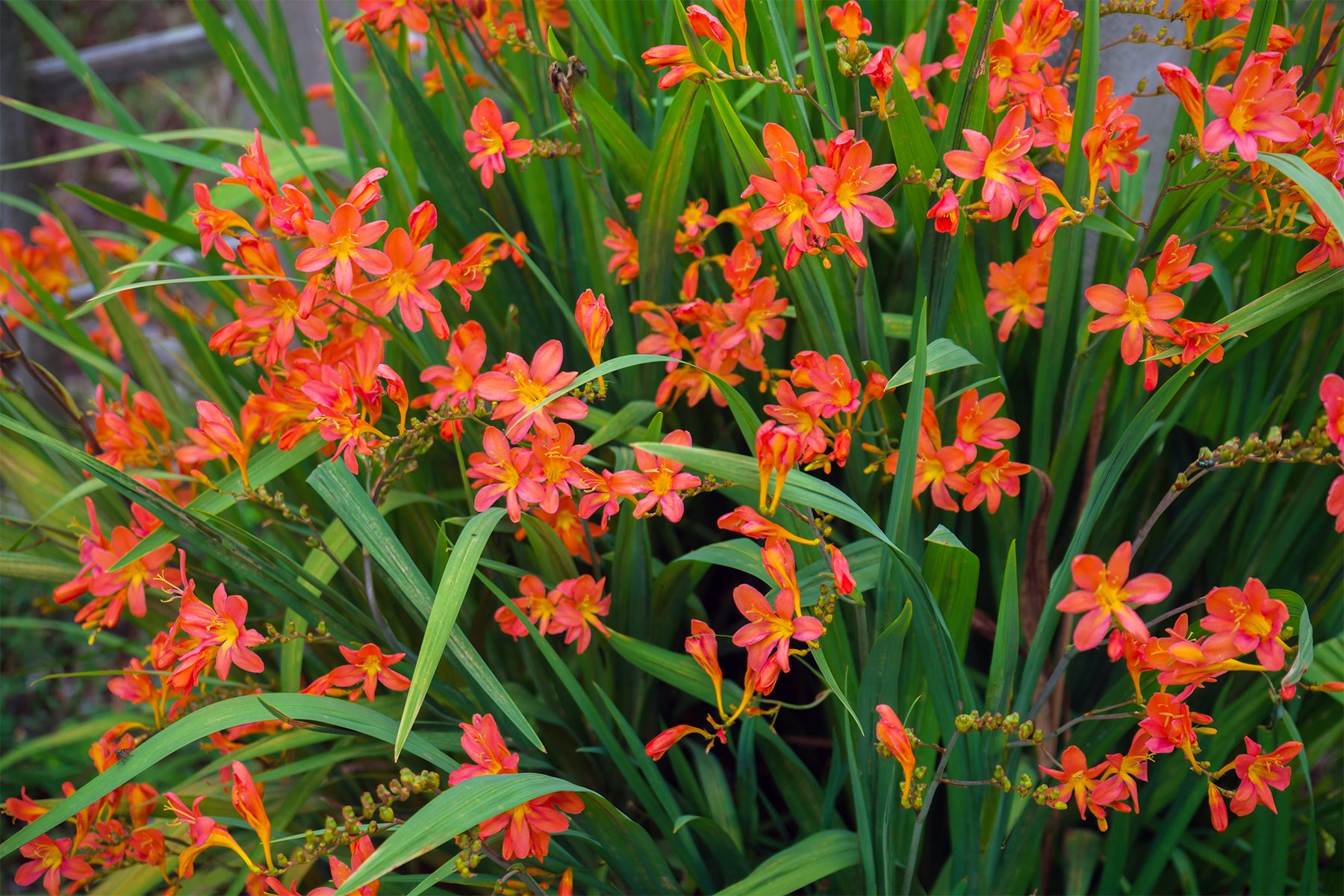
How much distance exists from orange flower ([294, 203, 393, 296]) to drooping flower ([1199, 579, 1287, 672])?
62cm

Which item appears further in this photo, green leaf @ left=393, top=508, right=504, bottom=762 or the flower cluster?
the flower cluster

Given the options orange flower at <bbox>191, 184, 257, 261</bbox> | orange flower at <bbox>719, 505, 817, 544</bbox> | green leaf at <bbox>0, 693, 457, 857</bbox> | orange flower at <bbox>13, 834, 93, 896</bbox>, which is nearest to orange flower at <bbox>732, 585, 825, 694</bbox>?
→ orange flower at <bbox>719, 505, 817, 544</bbox>

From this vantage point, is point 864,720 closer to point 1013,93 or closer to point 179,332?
point 1013,93

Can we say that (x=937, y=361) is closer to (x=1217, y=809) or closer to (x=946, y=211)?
(x=946, y=211)

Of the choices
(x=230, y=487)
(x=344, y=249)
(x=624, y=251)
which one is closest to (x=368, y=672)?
(x=230, y=487)

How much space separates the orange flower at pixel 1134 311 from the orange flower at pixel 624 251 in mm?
408

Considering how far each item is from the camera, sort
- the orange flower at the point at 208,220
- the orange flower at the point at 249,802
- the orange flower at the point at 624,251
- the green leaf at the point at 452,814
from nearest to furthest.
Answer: the green leaf at the point at 452,814, the orange flower at the point at 249,802, the orange flower at the point at 208,220, the orange flower at the point at 624,251

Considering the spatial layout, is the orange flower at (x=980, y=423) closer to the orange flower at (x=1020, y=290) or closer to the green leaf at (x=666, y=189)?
the orange flower at (x=1020, y=290)

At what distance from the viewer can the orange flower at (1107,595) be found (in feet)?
1.94

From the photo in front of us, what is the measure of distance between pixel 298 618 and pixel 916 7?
0.84 meters

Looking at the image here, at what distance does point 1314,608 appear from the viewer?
0.96m

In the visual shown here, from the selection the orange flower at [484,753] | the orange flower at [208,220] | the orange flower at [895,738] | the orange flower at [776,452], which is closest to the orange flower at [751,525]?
the orange flower at [776,452]

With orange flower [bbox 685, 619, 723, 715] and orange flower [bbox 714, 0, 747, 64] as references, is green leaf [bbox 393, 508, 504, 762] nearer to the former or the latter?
orange flower [bbox 685, 619, 723, 715]

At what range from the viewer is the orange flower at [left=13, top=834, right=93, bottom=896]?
83 cm
